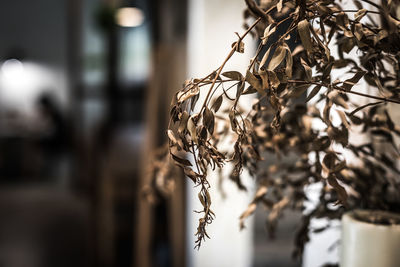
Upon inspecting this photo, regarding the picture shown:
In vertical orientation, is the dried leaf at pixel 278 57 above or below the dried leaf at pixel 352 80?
above

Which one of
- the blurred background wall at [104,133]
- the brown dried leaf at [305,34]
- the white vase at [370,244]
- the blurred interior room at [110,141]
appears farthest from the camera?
the blurred background wall at [104,133]

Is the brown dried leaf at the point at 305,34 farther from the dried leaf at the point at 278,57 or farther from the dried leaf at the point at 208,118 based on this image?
the dried leaf at the point at 208,118

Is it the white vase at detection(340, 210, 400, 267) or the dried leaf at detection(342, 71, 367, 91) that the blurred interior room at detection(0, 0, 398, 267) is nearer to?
the white vase at detection(340, 210, 400, 267)

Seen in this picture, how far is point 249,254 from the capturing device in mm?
1424

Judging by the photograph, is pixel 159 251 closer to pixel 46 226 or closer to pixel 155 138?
pixel 155 138

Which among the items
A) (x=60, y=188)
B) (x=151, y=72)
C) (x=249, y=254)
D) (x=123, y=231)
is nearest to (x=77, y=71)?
(x=60, y=188)

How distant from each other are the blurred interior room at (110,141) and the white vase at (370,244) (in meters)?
0.12

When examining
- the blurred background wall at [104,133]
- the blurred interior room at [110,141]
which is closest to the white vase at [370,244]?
the blurred interior room at [110,141]

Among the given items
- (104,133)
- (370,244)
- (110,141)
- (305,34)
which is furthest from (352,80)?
(104,133)

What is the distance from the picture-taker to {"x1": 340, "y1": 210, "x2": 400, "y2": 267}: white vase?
22.2 inches

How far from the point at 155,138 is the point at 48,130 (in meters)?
5.24

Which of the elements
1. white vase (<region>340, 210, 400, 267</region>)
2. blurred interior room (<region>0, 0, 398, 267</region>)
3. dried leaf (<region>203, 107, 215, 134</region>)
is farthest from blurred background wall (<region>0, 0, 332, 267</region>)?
dried leaf (<region>203, 107, 215, 134</region>)

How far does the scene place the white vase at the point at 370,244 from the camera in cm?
56

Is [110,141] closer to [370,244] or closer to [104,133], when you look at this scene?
[104,133]
